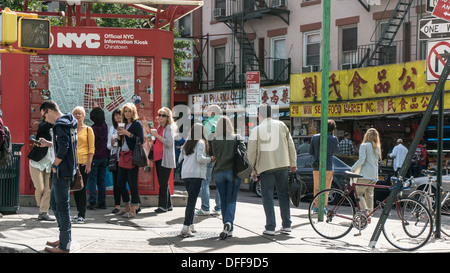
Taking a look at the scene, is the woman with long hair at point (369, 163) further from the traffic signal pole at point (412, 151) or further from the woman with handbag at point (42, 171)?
the woman with handbag at point (42, 171)

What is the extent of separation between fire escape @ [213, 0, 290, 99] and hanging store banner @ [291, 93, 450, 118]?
2.19 m

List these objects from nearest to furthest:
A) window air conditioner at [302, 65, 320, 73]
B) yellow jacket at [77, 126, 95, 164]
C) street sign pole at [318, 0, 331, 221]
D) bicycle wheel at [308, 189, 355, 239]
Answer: bicycle wheel at [308, 189, 355, 239] < yellow jacket at [77, 126, 95, 164] < street sign pole at [318, 0, 331, 221] < window air conditioner at [302, 65, 320, 73]

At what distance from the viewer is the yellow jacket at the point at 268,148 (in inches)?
394

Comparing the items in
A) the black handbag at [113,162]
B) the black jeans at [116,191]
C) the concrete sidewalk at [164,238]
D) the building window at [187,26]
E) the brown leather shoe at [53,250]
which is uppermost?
the building window at [187,26]

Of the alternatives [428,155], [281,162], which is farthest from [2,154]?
[428,155]

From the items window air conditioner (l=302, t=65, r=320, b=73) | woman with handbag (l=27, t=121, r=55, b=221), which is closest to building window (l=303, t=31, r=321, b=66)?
window air conditioner (l=302, t=65, r=320, b=73)

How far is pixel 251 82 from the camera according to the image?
17.3 m

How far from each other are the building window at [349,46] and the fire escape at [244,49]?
2924mm

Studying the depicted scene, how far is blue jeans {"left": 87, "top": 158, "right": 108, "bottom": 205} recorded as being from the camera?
40.0ft

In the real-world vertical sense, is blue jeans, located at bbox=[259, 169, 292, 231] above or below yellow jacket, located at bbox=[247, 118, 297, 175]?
below

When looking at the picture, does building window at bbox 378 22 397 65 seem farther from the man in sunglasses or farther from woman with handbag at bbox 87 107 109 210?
the man in sunglasses

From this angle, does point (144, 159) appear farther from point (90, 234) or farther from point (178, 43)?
point (178, 43)

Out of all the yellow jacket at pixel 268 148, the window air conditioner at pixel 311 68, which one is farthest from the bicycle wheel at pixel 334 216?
the window air conditioner at pixel 311 68

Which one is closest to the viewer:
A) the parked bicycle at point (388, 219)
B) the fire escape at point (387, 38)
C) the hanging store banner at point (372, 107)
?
the parked bicycle at point (388, 219)
